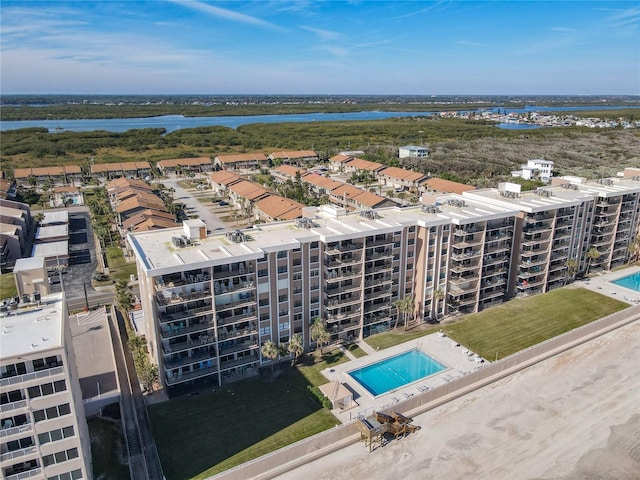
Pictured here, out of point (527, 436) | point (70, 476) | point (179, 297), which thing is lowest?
point (527, 436)

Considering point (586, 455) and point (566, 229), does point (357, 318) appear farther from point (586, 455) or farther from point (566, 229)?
point (566, 229)

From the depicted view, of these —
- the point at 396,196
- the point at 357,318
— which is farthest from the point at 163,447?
the point at 396,196

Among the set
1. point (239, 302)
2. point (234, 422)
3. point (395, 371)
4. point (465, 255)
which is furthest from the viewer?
point (465, 255)

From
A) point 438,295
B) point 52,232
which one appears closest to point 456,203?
point 438,295

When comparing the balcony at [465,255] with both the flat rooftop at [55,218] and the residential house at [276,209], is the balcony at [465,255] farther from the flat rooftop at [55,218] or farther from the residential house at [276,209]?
the flat rooftop at [55,218]

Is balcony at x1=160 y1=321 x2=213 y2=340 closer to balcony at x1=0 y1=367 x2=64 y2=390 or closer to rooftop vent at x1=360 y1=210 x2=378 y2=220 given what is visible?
balcony at x1=0 y1=367 x2=64 y2=390

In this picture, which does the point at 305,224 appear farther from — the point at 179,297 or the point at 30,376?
the point at 30,376

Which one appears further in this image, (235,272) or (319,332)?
(319,332)
